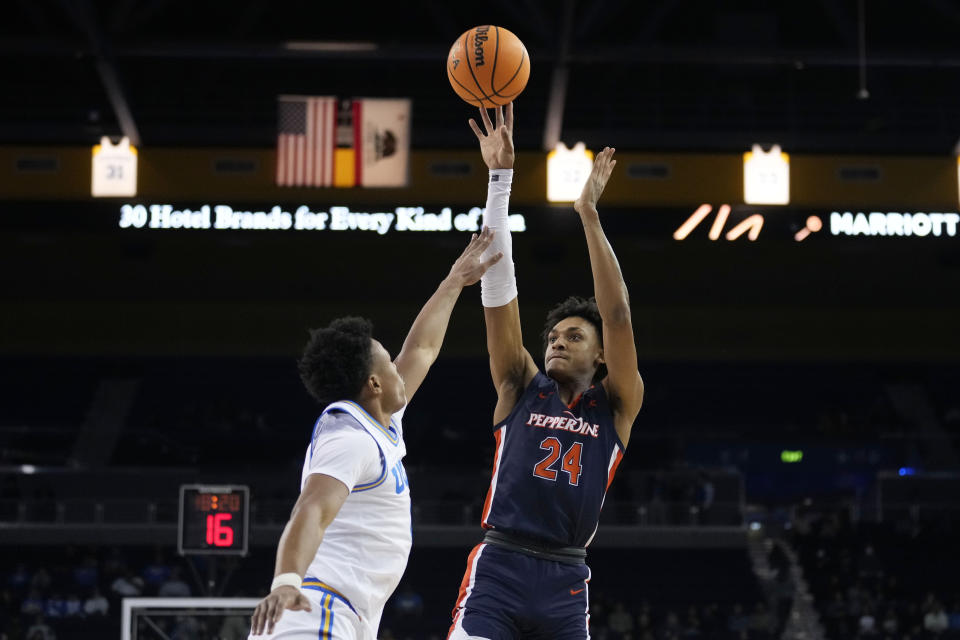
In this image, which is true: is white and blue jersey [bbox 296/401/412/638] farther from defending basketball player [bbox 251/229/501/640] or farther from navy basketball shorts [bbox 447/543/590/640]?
navy basketball shorts [bbox 447/543/590/640]

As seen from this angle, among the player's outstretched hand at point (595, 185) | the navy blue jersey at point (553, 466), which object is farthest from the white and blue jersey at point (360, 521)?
the player's outstretched hand at point (595, 185)

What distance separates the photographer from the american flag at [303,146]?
16.5 m

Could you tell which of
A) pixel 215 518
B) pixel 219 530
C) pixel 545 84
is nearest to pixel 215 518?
Result: pixel 215 518

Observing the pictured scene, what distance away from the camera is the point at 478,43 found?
295 inches

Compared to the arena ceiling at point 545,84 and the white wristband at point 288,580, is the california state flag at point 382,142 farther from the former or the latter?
the white wristband at point 288,580

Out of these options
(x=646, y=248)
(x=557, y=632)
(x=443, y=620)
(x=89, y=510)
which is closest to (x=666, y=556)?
(x=443, y=620)

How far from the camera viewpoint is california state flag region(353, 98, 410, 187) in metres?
16.5

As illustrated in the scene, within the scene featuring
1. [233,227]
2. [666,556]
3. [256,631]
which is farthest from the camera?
[666,556]

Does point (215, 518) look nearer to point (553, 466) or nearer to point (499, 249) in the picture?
point (499, 249)

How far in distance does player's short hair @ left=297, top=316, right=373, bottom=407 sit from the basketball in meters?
2.89

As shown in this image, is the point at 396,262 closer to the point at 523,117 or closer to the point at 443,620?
the point at 523,117

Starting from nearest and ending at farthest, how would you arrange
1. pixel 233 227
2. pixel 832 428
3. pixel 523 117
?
1. pixel 233 227
2. pixel 523 117
3. pixel 832 428

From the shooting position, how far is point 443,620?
2064 centimetres

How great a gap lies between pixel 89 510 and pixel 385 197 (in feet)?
24.6
